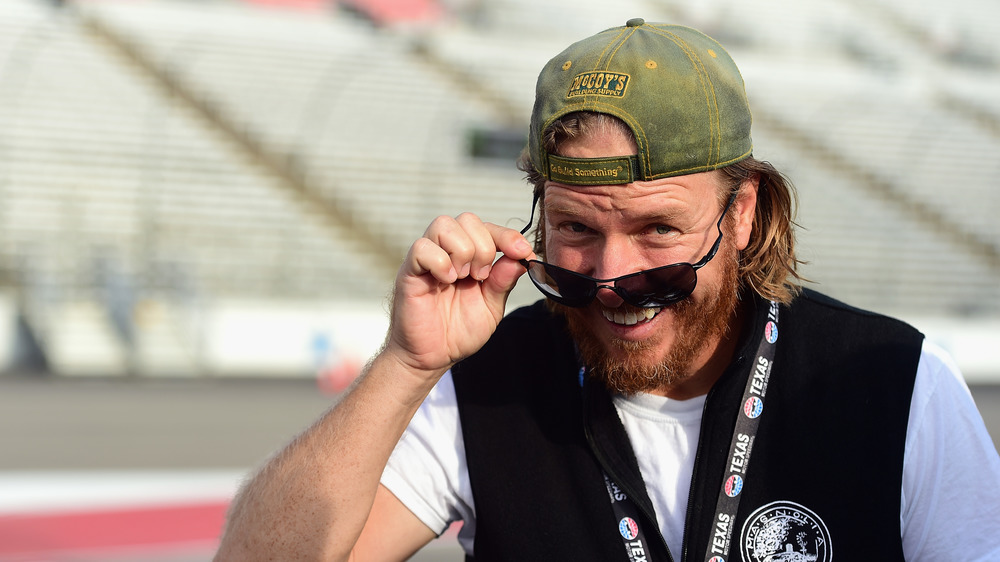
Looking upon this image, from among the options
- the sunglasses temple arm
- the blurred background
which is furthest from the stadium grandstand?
the sunglasses temple arm

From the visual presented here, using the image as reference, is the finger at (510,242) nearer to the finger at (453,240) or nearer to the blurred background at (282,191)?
the finger at (453,240)

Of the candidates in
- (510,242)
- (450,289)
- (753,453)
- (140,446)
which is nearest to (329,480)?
(450,289)

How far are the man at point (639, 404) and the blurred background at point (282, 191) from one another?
4192 millimetres

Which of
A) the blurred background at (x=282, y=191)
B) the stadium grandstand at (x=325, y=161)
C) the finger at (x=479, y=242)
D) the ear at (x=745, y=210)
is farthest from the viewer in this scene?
the stadium grandstand at (x=325, y=161)

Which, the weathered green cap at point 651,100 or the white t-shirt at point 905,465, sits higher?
the weathered green cap at point 651,100

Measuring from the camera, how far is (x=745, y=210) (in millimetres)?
2090

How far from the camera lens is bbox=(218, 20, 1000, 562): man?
1.76 metres

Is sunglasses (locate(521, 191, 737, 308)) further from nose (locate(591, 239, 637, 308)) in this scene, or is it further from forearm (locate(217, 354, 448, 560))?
forearm (locate(217, 354, 448, 560))

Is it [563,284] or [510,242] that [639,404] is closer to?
[563,284]

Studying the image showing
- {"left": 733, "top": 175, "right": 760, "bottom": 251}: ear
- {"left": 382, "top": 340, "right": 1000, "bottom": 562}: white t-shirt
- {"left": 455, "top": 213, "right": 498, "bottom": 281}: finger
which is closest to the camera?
{"left": 382, "top": 340, "right": 1000, "bottom": 562}: white t-shirt

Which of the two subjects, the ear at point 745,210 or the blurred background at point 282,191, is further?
the blurred background at point 282,191

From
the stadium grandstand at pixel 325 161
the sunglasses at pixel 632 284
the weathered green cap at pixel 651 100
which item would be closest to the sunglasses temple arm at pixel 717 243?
the sunglasses at pixel 632 284

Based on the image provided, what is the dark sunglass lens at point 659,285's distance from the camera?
71.9 inches

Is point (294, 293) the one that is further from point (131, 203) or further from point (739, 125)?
point (739, 125)
